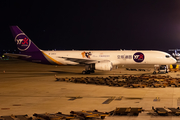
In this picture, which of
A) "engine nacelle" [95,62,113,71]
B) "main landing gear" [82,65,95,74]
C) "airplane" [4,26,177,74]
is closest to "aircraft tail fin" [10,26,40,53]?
"airplane" [4,26,177,74]

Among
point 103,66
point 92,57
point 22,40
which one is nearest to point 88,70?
point 92,57

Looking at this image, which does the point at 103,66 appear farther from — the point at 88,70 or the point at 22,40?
the point at 22,40

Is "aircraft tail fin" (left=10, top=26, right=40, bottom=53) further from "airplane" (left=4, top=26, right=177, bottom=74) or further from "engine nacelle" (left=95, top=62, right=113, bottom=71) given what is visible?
"engine nacelle" (left=95, top=62, right=113, bottom=71)

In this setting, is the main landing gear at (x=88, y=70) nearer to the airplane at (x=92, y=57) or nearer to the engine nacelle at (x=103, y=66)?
the airplane at (x=92, y=57)

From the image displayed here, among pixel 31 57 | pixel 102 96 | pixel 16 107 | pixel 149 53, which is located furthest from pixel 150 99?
pixel 31 57

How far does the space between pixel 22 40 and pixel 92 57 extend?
12671 millimetres

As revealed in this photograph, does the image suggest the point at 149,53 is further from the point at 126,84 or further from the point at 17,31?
the point at 17,31

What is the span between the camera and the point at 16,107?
15.9 meters

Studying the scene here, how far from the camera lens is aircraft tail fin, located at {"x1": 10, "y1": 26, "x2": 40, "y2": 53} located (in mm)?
42156

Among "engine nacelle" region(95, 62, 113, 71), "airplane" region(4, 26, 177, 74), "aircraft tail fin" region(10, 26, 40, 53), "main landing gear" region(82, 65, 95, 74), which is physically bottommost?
"main landing gear" region(82, 65, 95, 74)

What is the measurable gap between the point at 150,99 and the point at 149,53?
73.9 feet

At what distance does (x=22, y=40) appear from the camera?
42250mm

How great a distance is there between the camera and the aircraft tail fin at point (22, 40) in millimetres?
42156

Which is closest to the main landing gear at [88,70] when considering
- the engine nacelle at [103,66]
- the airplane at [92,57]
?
the airplane at [92,57]
